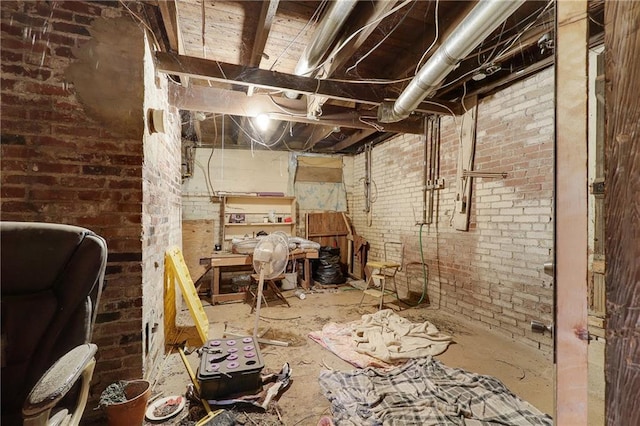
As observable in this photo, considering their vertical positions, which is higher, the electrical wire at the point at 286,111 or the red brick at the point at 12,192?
the electrical wire at the point at 286,111

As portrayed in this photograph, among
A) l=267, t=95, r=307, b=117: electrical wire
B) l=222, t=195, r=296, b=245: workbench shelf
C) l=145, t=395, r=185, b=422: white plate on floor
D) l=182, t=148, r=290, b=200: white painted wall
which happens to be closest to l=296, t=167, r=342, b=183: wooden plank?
l=182, t=148, r=290, b=200: white painted wall

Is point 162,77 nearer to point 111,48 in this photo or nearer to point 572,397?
point 111,48

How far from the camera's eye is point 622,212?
55 cm

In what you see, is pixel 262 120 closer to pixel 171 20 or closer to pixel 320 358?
pixel 171 20

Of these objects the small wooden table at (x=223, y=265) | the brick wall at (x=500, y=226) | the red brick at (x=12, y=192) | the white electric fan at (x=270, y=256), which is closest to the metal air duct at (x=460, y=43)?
the brick wall at (x=500, y=226)

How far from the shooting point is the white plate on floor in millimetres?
1786

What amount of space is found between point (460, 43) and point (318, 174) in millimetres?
4495

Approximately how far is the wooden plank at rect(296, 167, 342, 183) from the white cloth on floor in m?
3.54

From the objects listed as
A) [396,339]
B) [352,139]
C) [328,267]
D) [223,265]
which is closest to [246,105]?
[223,265]

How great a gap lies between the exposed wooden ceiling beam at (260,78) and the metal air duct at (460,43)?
0.45 m

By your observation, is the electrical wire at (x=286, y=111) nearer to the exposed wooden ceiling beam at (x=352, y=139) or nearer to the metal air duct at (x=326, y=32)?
the metal air duct at (x=326, y=32)

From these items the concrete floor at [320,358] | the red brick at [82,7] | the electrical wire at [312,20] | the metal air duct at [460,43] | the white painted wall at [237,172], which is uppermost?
the electrical wire at [312,20]

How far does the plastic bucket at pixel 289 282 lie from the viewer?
4.96 meters

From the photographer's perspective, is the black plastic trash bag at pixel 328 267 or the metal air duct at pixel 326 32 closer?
the metal air duct at pixel 326 32
